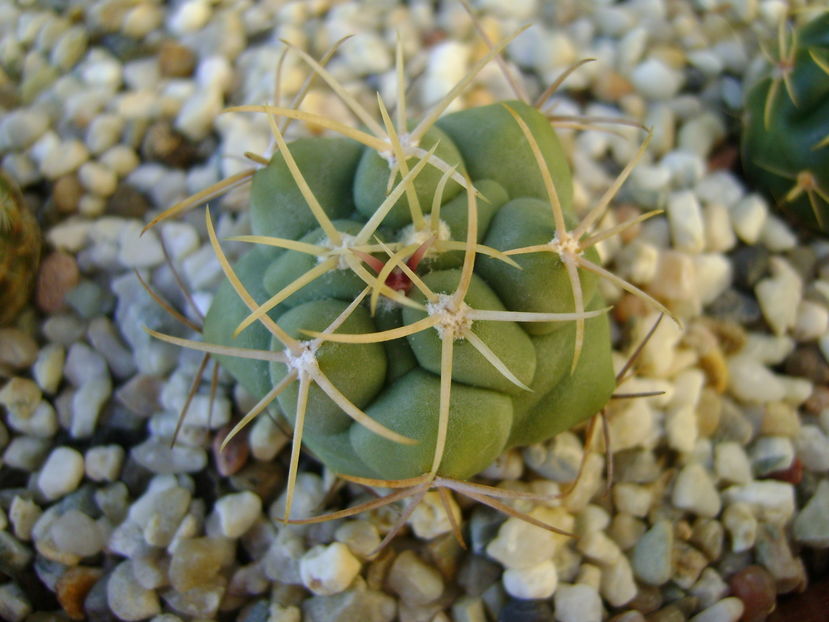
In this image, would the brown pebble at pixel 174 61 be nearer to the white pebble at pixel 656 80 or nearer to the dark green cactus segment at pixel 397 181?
the dark green cactus segment at pixel 397 181

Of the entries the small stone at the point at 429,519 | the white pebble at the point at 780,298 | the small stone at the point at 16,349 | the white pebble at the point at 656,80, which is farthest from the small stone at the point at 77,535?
the white pebble at the point at 656,80

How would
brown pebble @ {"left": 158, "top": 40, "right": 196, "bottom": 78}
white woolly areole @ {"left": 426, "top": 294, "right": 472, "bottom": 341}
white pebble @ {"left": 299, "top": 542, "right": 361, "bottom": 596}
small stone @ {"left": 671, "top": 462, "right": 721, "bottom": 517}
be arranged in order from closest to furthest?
1. white woolly areole @ {"left": 426, "top": 294, "right": 472, "bottom": 341}
2. white pebble @ {"left": 299, "top": 542, "right": 361, "bottom": 596}
3. small stone @ {"left": 671, "top": 462, "right": 721, "bottom": 517}
4. brown pebble @ {"left": 158, "top": 40, "right": 196, "bottom": 78}

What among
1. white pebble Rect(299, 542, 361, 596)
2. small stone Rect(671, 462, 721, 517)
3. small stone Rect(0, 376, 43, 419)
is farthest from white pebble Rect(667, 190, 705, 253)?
small stone Rect(0, 376, 43, 419)

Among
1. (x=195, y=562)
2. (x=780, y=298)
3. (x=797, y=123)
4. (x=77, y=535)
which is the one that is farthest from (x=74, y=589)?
(x=797, y=123)

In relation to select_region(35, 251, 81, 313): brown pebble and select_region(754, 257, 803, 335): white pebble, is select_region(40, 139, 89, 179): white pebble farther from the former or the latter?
select_region(754, 257, 803, 335): white pebble

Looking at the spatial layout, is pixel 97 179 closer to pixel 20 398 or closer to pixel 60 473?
pixel 20 398

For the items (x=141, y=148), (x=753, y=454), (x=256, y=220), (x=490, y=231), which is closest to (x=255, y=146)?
(x=141, y=148)
